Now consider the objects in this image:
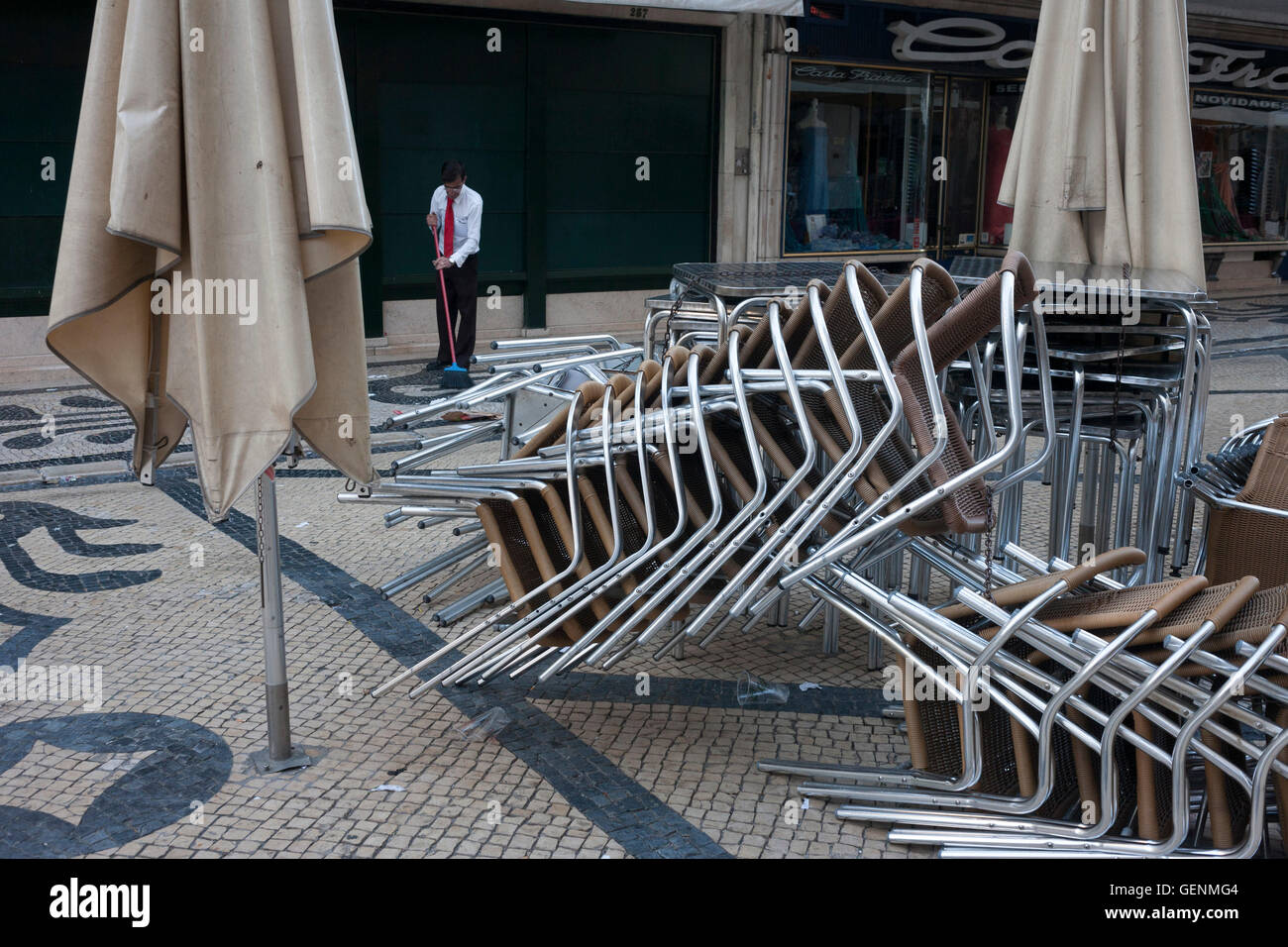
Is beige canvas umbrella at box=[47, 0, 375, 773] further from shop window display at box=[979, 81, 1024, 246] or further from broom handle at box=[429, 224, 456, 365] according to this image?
shop window display at box=[979, 81, 1024, 246]

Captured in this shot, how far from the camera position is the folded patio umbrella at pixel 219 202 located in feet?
9.99

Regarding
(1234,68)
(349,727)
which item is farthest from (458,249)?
(1234,68)

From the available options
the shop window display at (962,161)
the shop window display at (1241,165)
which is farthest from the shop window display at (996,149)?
the shop window display at (1241,165)

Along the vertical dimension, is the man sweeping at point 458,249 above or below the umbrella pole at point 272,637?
above

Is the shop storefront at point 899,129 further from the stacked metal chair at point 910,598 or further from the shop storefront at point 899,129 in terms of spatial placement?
the stacked metal chair at point 910,598

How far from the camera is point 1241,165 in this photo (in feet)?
62.1

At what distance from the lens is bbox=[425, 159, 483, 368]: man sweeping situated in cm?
1038

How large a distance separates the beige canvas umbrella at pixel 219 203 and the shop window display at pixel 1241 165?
17.5 metres

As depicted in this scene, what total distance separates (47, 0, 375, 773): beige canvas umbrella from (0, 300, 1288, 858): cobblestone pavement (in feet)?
2.74

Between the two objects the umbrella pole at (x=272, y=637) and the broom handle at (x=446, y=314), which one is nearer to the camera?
the umbrella pole at (x=272, y=637)

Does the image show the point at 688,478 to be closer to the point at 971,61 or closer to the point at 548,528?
the point at 548,528

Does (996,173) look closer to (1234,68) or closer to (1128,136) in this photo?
(1234,68)

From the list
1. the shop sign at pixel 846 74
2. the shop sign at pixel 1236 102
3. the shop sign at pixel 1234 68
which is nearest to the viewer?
the shop sign at pixel 846 74

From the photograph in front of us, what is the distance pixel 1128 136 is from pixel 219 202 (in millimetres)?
3746
